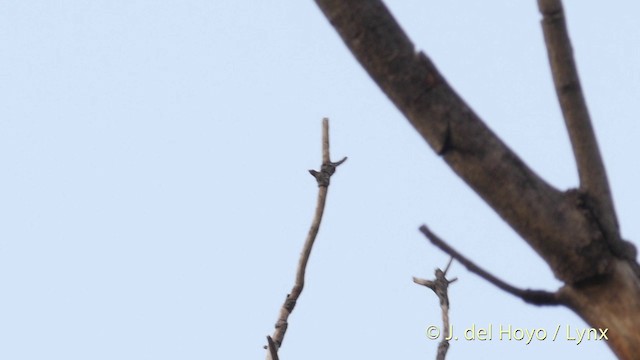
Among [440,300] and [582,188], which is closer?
[582,188]

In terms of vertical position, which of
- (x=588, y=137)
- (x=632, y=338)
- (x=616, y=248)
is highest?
(x=588, y=137)

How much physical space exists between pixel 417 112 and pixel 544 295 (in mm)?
369

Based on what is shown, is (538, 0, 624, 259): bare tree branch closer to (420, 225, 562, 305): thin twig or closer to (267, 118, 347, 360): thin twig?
(420, 225, 562, 305): thin twig

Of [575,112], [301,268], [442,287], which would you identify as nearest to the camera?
[575,112]

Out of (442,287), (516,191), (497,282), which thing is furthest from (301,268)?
(516,191)

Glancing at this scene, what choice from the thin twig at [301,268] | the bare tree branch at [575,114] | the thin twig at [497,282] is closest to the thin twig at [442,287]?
the thin twig at [301,268]

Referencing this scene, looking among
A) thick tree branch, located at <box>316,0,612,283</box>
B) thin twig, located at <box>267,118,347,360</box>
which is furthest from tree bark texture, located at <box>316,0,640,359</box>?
thin twig, located at <box>267,118,347,360</box>

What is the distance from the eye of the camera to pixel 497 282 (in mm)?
1630

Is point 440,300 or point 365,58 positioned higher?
point 440,300

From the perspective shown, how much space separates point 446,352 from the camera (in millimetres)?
2572

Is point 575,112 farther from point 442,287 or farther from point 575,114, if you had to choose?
point 442,287

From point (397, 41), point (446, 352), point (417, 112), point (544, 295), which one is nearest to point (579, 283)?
point (544, 295)

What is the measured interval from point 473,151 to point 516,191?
9cm

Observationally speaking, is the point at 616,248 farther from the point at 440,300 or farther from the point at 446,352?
the point at 440,300
